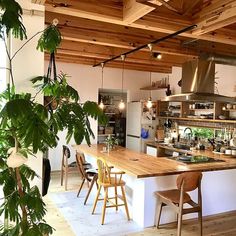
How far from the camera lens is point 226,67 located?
5.54 metres

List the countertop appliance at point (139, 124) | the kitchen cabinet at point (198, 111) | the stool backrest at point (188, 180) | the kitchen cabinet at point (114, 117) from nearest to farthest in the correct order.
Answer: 1. the stool backrest at point (188, 180)
2. the kitchen cabinet at point (198, 111)
3. the countertop appliance at point (139, 124)
4. the kitchen cabinet at point (114, 117)

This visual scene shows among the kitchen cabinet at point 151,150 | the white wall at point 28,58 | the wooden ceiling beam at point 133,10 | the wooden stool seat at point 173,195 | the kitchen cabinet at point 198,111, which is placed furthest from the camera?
the kitchen cabinet at point 151,150

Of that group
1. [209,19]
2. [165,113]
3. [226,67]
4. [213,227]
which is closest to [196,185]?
[213,227]

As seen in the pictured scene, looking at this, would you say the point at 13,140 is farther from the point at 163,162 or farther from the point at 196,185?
the point at 163,162

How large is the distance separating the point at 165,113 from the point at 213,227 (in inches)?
160

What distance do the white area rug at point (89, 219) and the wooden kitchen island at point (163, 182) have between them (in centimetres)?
22

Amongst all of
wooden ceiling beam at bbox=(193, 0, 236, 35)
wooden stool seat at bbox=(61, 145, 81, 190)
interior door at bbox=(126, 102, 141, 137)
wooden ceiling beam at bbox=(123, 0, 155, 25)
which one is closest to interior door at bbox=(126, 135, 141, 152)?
interior door at bbox=(126, 102, 141, 137)

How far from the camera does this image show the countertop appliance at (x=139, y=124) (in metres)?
7.12

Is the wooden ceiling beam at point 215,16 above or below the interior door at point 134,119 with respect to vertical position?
above

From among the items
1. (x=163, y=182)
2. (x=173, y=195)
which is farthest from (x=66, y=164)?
(x=173, y=195)

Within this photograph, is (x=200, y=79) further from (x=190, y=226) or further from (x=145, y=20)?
(x=190, y=226)

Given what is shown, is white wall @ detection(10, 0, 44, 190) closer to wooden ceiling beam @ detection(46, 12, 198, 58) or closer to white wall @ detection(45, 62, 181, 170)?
wooden ceiling beam @ detection(46, 12, 198, 58)

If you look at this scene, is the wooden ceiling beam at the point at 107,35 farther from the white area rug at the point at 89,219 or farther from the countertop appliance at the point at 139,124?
the countertop appliance at the point at 139,124

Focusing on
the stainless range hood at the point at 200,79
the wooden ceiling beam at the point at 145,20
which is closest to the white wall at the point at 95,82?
the stainless range hood at the point at 200,79
